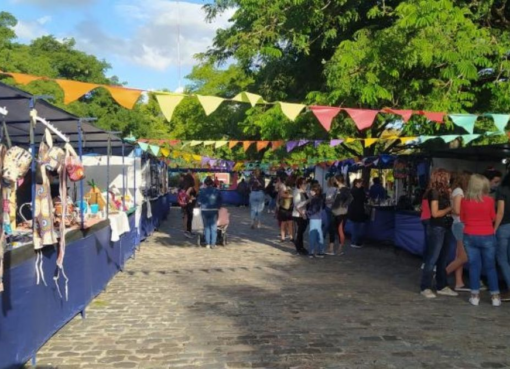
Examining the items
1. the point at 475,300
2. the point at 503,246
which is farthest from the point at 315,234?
the point at 503,246

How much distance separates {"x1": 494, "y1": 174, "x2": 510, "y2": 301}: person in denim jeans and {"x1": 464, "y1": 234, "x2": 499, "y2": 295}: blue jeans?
19 cm

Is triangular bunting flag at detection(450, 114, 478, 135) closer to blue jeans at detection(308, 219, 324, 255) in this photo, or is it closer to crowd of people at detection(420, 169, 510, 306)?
crowd of people at detection(420, 169, 510, 306)

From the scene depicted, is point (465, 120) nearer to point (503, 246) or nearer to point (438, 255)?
point (503, 246)

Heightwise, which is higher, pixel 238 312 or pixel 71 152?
pixel 71 152

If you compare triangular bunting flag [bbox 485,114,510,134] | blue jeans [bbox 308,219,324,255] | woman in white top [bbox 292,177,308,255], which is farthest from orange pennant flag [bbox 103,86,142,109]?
woman in white top [bbox 292,177,308,255]

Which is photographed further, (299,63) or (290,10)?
(299,63)

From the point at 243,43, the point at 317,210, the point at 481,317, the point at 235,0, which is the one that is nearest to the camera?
the point at 481,317

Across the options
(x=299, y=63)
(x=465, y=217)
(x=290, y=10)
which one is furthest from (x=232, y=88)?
(x=465, y=217)

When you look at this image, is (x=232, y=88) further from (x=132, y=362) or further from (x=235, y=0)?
(x=132, y=362)

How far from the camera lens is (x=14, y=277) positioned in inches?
171

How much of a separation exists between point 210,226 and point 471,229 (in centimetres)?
731

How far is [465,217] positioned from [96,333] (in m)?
4.85

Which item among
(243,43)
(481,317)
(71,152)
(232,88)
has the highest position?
(232,88)

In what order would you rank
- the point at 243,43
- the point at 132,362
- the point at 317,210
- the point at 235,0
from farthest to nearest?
the point at 235,0, the point at 243,43, the point at 317,210, the point at 132,362
